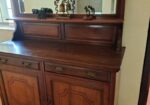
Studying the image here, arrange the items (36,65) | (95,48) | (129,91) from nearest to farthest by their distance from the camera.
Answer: (36,65), (95,48), (129,91)

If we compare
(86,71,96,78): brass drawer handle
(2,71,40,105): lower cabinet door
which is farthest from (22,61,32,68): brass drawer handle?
(86,71,96,78): brass drawer handle

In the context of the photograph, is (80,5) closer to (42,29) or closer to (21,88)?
(42,29)

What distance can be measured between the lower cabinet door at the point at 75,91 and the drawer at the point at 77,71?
37 mm

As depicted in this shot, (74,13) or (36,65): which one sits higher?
(74,13)

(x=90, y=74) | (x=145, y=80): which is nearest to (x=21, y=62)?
(x=90, y=74)

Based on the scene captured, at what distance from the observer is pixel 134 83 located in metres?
1.70

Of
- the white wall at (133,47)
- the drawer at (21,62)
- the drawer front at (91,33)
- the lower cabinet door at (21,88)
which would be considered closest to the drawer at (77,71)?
the drawer at (21,62)

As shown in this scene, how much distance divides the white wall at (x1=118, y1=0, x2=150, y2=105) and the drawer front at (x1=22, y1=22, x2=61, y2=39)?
0.72 metres

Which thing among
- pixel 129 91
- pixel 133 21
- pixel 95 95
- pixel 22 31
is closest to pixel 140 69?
pixel 129 91

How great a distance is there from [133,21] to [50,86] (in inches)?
39.2

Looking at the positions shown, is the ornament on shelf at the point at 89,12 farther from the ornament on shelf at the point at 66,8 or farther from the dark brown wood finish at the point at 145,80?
the dark brown wood finish at the point at 145,80

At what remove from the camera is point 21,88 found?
1578mm

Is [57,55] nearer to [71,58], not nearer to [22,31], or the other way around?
[71,58]

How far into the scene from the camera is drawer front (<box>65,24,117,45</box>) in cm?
150
